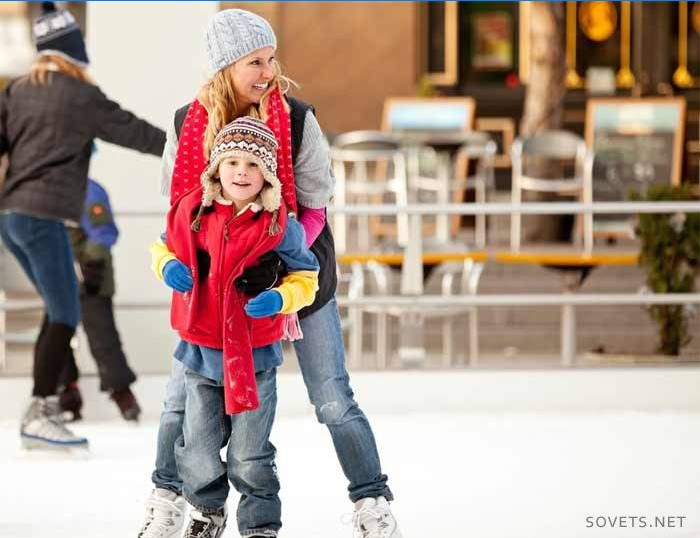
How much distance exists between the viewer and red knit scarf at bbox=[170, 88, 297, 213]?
4270 mm

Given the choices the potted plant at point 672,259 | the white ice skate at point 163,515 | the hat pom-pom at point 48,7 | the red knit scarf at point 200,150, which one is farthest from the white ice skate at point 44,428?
the potted plant at point 672,259

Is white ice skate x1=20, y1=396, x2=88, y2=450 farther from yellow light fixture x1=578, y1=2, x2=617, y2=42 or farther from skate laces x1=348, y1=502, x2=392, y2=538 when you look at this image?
yellow light fixture x1=578, y1=2, x2=617, y2=42

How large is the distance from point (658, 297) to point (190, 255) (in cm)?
441

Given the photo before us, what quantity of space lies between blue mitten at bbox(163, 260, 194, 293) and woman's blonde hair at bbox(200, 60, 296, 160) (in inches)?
11.8

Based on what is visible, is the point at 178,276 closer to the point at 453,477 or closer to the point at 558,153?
the point at 453,477

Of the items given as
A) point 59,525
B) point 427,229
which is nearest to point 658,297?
point 59,525

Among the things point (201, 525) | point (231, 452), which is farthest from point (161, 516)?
point (231, 452)

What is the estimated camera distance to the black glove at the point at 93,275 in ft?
24.3

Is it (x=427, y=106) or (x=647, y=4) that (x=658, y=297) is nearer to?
(x=427, y=106)

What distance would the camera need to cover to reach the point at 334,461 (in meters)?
6.52

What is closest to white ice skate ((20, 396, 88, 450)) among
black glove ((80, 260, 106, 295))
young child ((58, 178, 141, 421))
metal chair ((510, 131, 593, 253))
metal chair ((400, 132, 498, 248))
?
young child ((58, 178, 141, 421))

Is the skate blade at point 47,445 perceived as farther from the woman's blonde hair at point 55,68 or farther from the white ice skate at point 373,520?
the white ice skate at point 373,520

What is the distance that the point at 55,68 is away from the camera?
6500 mm

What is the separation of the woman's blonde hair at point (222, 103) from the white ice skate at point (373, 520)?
1.00 m
